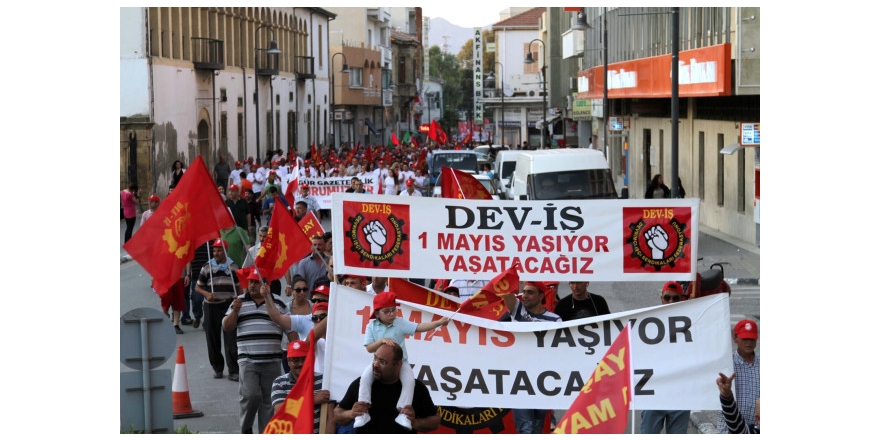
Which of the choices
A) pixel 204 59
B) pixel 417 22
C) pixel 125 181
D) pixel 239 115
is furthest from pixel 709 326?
pixel 417 22

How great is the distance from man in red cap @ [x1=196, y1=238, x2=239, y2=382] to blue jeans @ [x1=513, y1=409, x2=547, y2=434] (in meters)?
→ 4.34

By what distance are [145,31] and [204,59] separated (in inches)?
275

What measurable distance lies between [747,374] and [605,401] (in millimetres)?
1856

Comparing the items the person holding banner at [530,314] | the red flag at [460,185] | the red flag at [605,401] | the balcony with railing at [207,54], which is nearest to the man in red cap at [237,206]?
the red flag at [460,185]

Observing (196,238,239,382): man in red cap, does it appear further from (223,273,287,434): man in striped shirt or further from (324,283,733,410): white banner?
(324,283,733,410): white banner

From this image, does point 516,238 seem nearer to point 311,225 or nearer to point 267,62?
point 311,225

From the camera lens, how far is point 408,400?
A: 724 cm

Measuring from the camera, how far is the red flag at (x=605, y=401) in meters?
6.24

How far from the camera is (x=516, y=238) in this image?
32.5ft

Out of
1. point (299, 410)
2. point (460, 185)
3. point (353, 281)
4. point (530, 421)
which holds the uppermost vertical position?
point (460, 185)

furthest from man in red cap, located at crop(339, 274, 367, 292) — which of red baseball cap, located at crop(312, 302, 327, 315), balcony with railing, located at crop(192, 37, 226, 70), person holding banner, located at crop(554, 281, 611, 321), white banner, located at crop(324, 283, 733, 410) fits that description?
balcony with railing, located at crop(192, 37, 226, 70)

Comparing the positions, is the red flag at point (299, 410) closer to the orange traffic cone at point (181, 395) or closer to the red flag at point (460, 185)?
the orange traffic cone at point (181, 395)

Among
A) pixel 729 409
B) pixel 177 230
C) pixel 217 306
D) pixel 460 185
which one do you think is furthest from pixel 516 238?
pixel 217 306

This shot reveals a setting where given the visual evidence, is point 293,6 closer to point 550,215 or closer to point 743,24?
point 743,24
